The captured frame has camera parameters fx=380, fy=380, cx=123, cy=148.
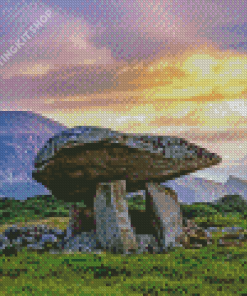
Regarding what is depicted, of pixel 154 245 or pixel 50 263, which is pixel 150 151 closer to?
pixel 154 245

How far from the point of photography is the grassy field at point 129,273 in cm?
880

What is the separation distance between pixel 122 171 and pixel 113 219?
1.87 meters

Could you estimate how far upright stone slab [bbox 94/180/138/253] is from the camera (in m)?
14.1

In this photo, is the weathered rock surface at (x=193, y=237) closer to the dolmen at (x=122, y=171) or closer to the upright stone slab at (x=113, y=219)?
the dolmen at (x=122, y=171)

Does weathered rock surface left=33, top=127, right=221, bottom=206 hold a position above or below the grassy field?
above

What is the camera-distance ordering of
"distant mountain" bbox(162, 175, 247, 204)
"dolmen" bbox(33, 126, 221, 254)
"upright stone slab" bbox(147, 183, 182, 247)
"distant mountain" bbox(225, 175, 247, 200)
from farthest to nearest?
"distant mountain" bbox(162, 175, 247, 204), "distant mountain" bbox(225, 175, 247, 200), "upright stone slab" bbox(147, 183, 182, 247), "dolmen" bbox(33, 126, 221, 254)

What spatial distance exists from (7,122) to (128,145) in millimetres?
156280

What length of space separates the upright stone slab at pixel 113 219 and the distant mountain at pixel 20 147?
78018 millimetres

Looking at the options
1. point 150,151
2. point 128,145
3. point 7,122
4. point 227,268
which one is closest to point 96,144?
point 128,145

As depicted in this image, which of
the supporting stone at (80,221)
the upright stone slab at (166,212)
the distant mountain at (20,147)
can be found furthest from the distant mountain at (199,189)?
the upright stone slab at (166,212)

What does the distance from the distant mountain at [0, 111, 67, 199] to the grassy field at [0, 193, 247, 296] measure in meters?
80.2

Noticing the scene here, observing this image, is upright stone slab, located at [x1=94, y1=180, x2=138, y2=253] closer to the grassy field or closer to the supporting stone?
the grassy field

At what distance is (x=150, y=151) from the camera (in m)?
14.0

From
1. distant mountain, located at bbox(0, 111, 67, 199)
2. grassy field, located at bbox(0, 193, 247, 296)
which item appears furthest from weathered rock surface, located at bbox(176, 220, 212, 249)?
distant mountain, located at bbox(0, 111, 67, 199)
